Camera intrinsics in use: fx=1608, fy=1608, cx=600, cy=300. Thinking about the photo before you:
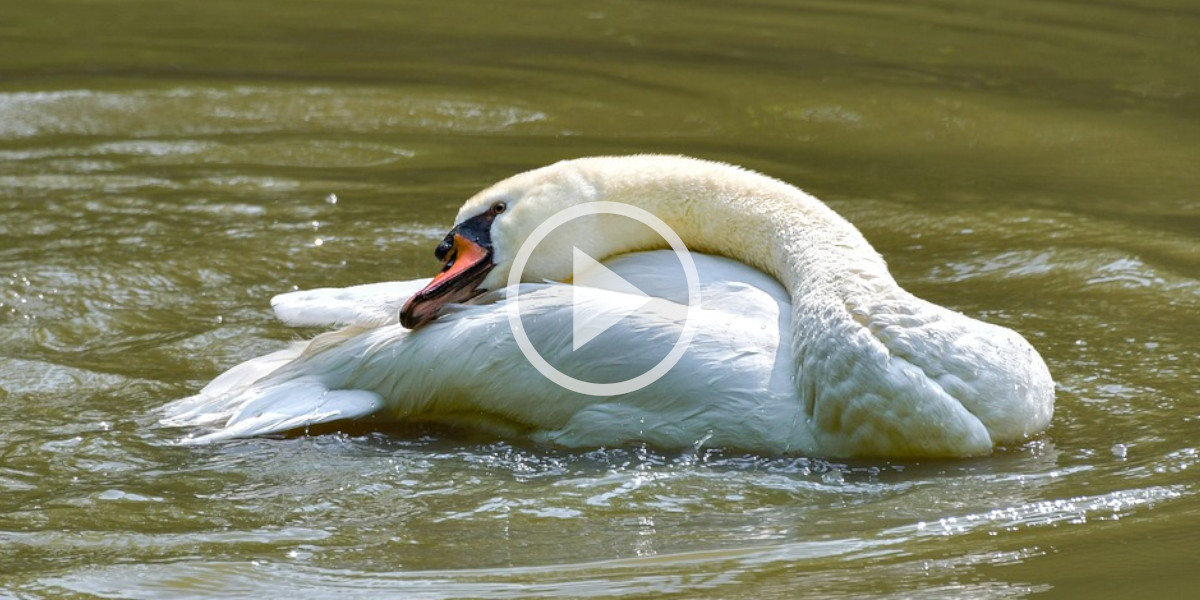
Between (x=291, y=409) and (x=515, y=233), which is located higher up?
(x=515, y=233)

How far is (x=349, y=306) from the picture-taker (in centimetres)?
490

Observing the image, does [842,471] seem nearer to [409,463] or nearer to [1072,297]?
[409,463]

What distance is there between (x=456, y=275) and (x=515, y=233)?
8.9 inches

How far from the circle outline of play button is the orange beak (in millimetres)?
102

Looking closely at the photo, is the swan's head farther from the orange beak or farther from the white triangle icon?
the white triangle icon

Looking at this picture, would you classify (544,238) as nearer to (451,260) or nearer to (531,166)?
(451,260)

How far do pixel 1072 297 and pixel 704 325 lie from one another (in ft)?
→ 6.88

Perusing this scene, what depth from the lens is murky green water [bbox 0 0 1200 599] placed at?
3445mm

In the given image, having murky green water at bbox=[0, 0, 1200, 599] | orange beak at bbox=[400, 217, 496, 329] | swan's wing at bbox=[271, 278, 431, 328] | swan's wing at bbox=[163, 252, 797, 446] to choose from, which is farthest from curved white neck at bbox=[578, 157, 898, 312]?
murky green water at bbox=[0, 0, 1200, 599]

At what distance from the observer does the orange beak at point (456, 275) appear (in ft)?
14.8

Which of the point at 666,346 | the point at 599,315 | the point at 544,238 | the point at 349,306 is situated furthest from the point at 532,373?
the point at 349,306

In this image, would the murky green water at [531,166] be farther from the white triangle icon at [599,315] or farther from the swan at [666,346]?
the white triangle icon at [599,315]

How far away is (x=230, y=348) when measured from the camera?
17.7 ft

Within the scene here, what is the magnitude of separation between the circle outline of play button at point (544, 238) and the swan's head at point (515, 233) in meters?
0.02
